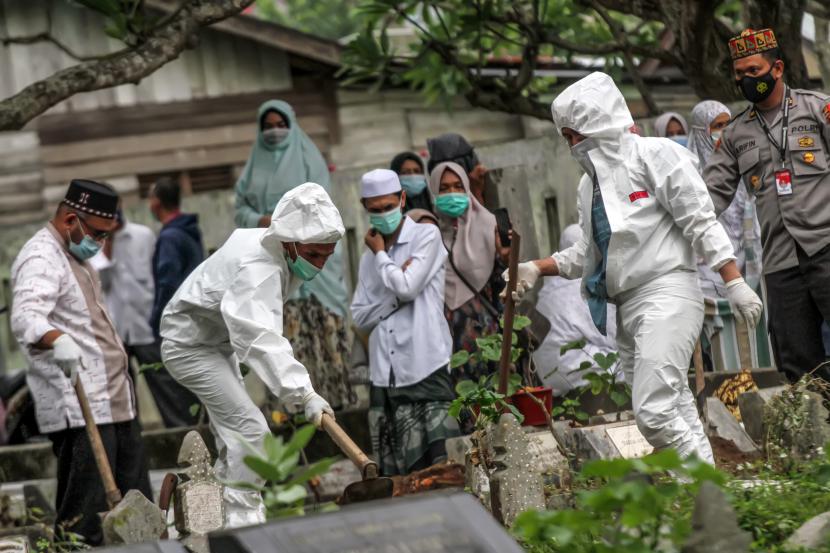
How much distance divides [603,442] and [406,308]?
2095 mm

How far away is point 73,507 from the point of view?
926 cm

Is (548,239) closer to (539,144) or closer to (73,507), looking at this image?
(539,144)

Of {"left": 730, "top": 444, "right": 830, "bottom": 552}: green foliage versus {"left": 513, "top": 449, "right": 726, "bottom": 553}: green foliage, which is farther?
{"left": 730, "top": 444, "right": 830, "bottom": 552}: green foliage

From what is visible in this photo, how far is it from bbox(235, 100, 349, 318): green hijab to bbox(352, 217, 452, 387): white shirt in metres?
1.36

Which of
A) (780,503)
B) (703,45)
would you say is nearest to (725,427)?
(780,503)

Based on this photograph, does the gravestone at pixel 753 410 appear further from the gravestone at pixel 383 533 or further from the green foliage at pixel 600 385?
the gravestone at pixel 383 533

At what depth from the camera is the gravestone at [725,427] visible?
8953 mm

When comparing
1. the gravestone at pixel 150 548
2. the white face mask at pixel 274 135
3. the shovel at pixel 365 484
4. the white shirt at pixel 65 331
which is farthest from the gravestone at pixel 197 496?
the white face mask at pixel 274 135

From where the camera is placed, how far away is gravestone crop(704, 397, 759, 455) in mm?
8953

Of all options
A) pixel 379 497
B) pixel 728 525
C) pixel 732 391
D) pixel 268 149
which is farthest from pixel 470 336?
pixel 728 525

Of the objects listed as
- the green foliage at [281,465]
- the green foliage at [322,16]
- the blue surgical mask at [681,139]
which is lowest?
the green foliage at [281,465]

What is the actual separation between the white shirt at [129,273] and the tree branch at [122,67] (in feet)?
10.6

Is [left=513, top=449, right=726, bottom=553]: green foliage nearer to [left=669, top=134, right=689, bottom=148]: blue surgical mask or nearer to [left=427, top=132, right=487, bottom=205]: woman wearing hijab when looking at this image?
[left=427, top=132, right=487, bottom=205]: woman wearing hijab

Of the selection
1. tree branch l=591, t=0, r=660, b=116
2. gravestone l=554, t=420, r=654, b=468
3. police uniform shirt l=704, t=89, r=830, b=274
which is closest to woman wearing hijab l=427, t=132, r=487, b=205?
tree branch l=591, t=0, r=660, b=116
